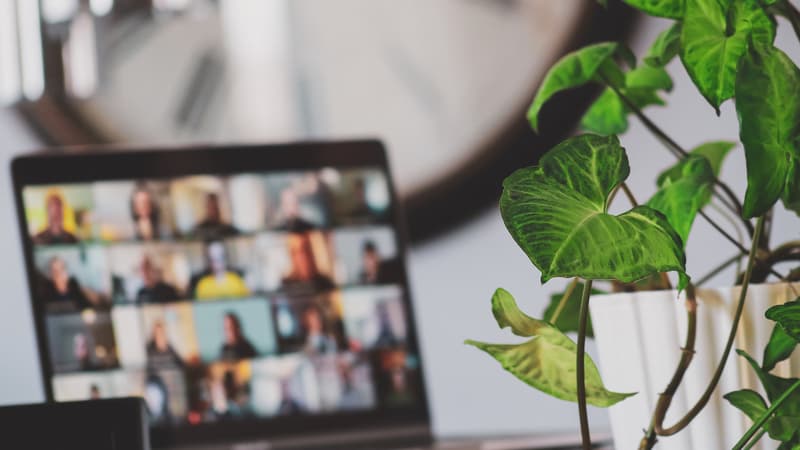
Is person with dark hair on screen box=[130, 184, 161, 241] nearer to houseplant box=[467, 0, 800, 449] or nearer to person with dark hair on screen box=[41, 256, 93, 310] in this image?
person with dark hair on screen box=[41, 256, 93, 310]

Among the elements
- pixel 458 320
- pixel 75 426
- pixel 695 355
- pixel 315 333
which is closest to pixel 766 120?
pixel 695 355

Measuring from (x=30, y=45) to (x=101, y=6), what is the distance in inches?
3.6

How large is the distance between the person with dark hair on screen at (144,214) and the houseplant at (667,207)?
458mm

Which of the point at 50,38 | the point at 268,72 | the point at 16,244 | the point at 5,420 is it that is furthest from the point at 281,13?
the point at 5,420

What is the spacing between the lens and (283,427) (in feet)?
2.63

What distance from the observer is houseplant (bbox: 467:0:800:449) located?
1.15 feet

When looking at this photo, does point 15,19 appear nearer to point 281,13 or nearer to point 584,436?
point 281,13

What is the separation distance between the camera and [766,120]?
15.0 inches

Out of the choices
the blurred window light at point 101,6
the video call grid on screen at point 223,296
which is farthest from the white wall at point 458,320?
the video call grid on screen at point 223,296

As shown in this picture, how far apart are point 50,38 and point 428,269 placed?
1.62 ft

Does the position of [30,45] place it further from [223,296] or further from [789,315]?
[789,315]

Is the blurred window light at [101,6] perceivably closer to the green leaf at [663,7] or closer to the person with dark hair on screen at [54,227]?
the person with dark hair on screen at [54,227]

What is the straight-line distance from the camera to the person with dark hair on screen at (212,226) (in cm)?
84

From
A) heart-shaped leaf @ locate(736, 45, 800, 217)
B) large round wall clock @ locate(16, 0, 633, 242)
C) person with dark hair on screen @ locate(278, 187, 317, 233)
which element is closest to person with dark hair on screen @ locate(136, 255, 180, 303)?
person with dark hair on screen @ locate(278, 187, 317, 233)
